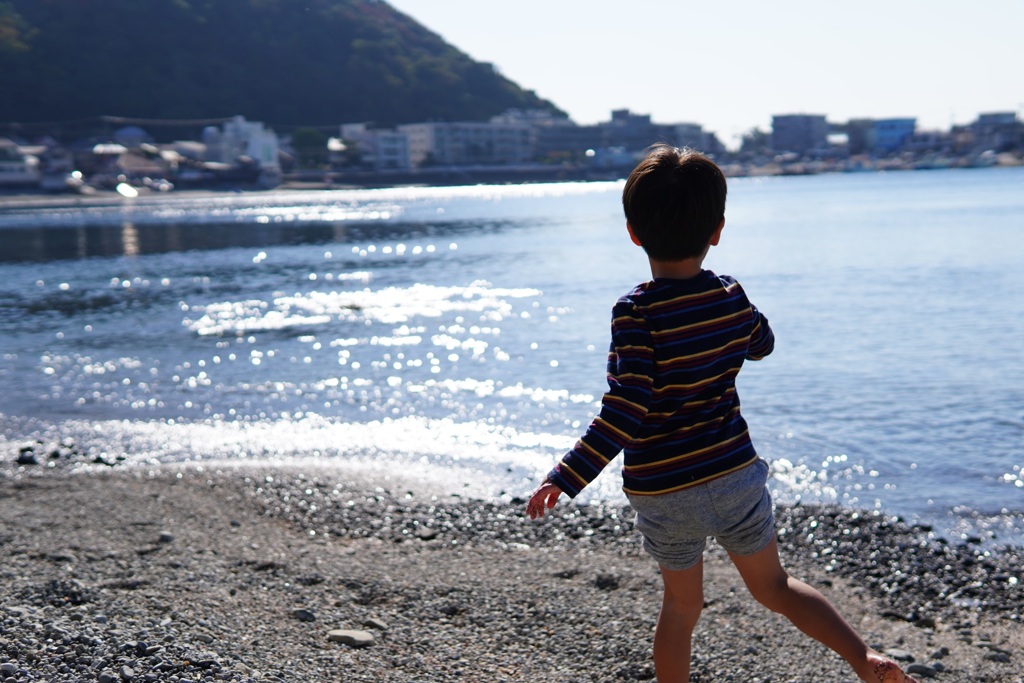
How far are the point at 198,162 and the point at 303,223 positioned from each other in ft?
213

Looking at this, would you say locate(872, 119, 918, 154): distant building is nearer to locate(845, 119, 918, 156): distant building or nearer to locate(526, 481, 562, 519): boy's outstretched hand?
locate(845, 119, 918, 156): distant building

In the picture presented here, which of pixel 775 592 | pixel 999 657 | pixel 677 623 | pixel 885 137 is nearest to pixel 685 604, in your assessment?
pixel 677 623

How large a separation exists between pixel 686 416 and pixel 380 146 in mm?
132529

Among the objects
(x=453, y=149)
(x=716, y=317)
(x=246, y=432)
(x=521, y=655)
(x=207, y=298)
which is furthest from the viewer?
(x=453, y=149)

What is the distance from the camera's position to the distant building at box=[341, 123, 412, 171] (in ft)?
429

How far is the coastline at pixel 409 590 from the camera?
12.8 ft

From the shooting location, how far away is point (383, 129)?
141000mm

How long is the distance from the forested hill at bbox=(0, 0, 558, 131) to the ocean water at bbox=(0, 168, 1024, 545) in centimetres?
9567

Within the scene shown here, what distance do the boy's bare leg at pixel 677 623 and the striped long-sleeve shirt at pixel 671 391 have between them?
331 millimetres

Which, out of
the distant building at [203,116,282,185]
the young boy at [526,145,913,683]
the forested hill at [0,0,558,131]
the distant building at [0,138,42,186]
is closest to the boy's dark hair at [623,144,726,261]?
the young boy at [526,145,913,683]

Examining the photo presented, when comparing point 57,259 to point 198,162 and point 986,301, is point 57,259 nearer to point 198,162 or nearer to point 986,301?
point 986,301

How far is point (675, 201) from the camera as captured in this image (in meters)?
2.58

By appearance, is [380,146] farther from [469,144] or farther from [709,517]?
[709,517]

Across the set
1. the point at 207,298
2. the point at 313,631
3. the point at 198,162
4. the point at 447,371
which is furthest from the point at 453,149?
the point at 313,631
